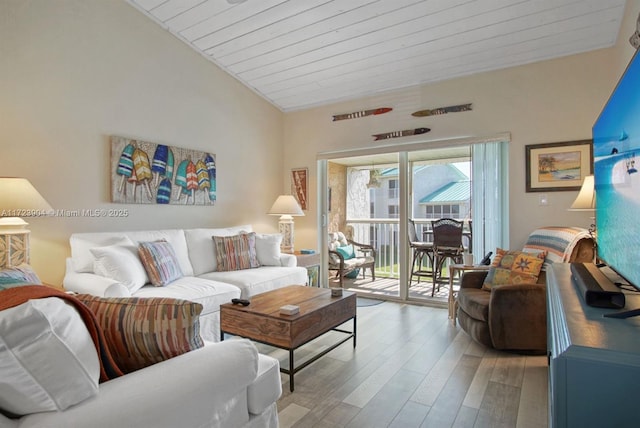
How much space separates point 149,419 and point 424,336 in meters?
2.66

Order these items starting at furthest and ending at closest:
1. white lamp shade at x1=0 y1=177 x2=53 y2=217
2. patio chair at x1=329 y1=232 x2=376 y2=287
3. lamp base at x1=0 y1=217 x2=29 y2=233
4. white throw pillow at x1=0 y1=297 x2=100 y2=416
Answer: patio chair at x1=329 y1=232 x2=376 y2=287, lamp base at x1=0 y1=217 x2=29 y2=233, white lamp shade at x1=0 y1=177 x2=53 y2=217, white throw pillow at x1=0 y1=297 x2=100 y2=416

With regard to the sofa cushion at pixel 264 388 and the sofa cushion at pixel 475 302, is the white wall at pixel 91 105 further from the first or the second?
the sofa cushion at pixel 475 302

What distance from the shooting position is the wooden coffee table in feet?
7.09

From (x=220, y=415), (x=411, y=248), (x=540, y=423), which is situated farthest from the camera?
(x=411, y=248)

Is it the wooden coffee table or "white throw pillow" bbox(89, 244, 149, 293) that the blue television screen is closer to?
the wooden coffee table

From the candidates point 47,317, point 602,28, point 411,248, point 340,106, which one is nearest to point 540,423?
point 47,317

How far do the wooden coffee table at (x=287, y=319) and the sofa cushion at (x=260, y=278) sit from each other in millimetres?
444

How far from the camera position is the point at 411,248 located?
453cm

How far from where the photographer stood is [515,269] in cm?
297

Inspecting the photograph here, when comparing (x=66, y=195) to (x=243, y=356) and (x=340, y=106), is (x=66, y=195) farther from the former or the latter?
(x=340, y=106)

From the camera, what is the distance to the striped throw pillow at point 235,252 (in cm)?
363

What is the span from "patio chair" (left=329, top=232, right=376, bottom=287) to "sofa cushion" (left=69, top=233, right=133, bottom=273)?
2.77 metres

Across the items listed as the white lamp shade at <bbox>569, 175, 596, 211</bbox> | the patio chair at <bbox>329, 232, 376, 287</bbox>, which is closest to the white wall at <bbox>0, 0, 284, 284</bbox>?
the patio chair at <bbox>329, 232, 376, 287</bbox>

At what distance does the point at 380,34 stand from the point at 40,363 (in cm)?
347
